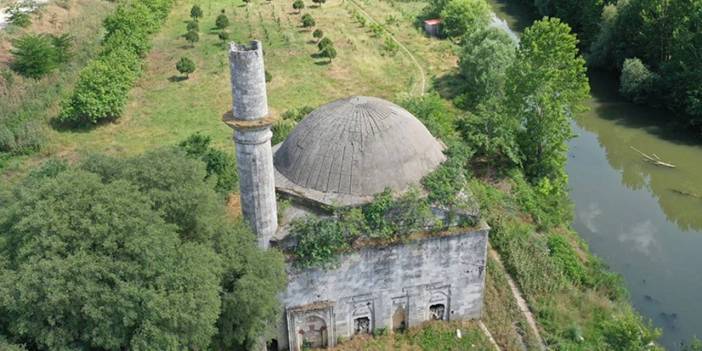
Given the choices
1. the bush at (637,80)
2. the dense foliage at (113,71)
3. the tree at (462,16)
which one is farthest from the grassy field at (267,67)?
the bush at (637,80)

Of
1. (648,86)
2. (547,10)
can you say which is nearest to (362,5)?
(547,10)

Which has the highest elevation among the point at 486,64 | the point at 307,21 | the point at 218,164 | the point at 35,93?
the point at 307,21

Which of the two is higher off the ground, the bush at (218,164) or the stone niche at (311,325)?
the bush at (218,164)

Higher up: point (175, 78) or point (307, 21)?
point (307, 21)

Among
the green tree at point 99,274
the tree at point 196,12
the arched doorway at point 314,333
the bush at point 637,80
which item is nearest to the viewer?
the green tree at point 99,274

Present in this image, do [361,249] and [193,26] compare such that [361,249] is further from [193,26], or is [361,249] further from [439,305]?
[193,26]

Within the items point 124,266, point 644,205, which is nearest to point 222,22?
point 644,205

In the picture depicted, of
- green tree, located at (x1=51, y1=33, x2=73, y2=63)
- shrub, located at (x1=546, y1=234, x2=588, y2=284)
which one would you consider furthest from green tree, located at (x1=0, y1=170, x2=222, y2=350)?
green tree, located at (x1=51, y1=33, x2=73, y2=63)

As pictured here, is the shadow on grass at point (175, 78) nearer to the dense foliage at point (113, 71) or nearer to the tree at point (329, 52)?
the dense foliage at point (113, 71)
